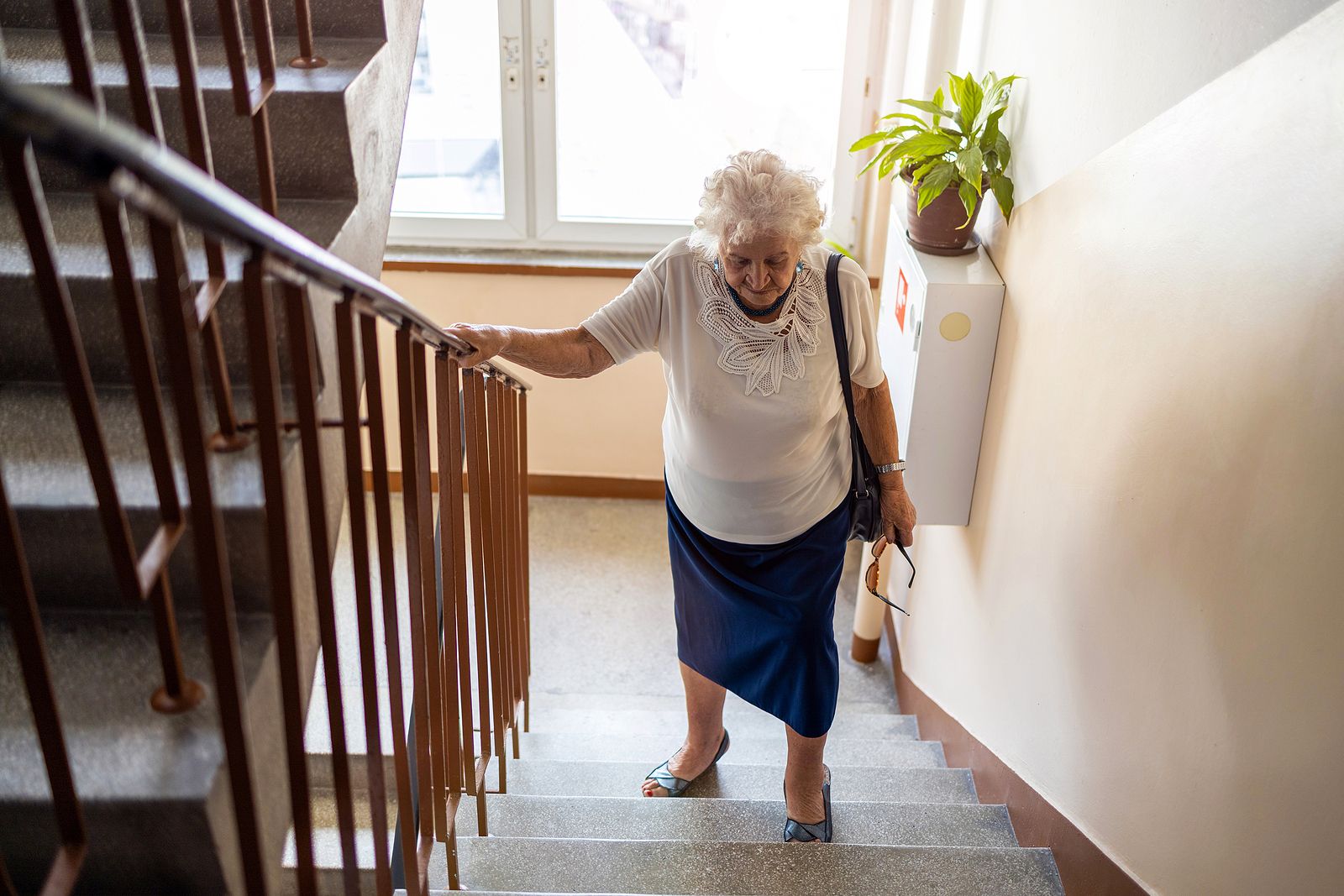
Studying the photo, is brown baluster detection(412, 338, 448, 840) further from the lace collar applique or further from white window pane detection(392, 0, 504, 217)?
white window pane detection(392, 0, 504, 217)

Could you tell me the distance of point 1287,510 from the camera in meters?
1.42

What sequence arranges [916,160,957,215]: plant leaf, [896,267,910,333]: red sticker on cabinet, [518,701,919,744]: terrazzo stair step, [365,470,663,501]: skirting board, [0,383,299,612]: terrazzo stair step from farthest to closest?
[365,470,663,501]: skirting board → [518,701,919,744]: terrazzo stair step → [896,267,910,333]: red sticker on cabinet → [916,160,957,215]: plant leaf → [0,383,299,612]: terrazzo stair step

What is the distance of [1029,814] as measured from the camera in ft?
7.58

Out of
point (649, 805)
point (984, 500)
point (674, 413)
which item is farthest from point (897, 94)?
point (649, 805)

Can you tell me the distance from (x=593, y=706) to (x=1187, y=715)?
2262 millimetres

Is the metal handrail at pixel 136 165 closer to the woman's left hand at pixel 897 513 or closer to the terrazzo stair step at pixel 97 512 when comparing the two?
the terrazzo stair step at pixel 97 512

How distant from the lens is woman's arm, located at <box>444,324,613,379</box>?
6.09 feet

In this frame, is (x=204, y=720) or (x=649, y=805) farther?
(x=649, y=805)

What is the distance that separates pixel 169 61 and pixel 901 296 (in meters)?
1.84

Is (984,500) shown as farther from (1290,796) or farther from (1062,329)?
(1290,796)

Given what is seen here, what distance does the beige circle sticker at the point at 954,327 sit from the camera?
8.57 feet

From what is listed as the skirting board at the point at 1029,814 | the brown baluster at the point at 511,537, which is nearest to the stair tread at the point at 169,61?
the brown baluster at the point at 511,537

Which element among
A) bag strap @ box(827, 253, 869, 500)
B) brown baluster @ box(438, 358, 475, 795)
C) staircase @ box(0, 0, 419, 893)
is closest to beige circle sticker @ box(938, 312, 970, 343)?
bag strap @ box(827, 253, 869, 500)

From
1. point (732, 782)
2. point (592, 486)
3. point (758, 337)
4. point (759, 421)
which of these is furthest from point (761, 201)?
Answer: point (592, 486)
